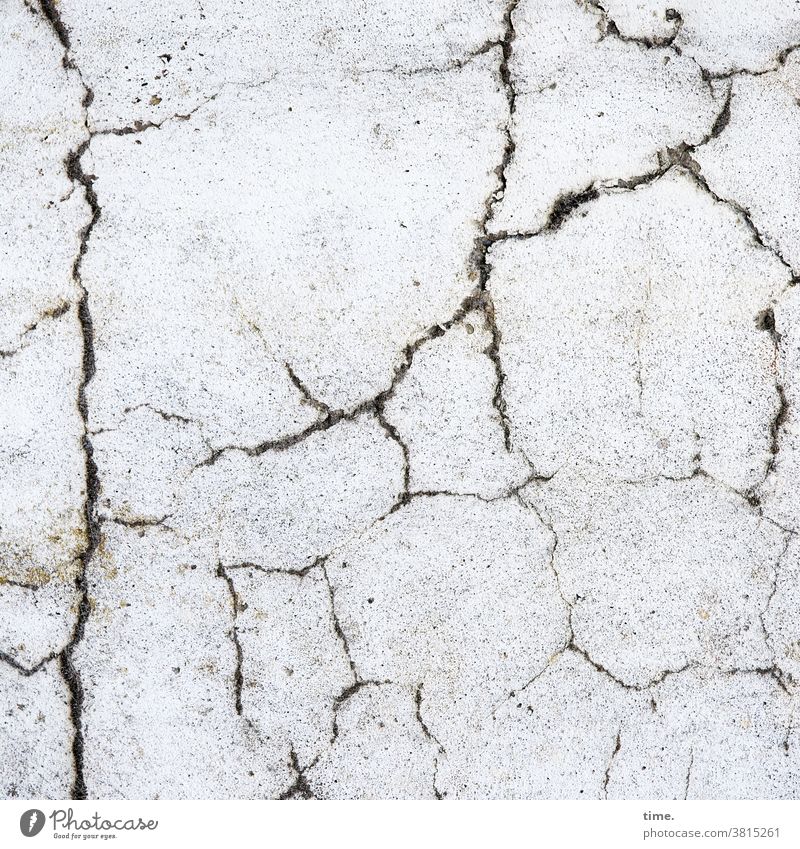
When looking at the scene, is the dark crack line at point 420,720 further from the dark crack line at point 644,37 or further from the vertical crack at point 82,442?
the dark crack line at point 644,37

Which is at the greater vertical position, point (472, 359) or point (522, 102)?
point (522, 102)

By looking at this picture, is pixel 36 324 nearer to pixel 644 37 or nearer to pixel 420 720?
pixel 420 720

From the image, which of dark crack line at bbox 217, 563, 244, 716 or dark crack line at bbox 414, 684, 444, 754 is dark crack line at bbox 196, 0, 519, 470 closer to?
→ dark crack line at bbox 217, 563, 244, 716

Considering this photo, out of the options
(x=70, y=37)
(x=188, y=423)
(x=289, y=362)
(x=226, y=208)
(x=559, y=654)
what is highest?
(x=70, y=37)

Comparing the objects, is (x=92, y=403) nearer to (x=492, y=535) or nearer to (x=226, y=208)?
(x=226, y=208)

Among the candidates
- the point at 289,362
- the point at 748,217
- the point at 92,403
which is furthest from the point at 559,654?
the point at 92,403

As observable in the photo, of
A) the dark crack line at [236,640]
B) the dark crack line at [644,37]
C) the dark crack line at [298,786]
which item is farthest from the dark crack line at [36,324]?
the dark crack line at [644,37]

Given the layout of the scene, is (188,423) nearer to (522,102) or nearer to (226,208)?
(226,208)
